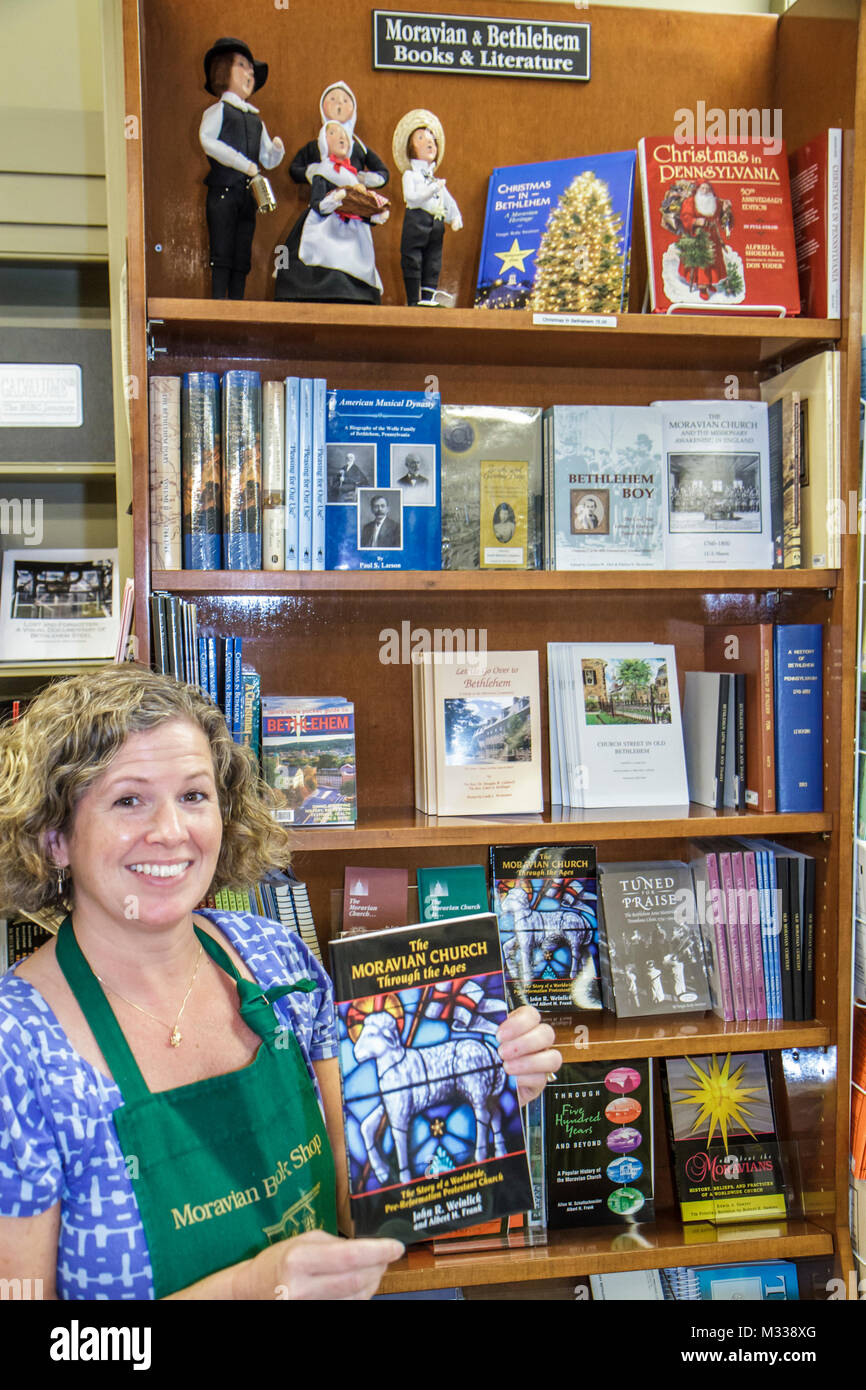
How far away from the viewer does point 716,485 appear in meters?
2.34

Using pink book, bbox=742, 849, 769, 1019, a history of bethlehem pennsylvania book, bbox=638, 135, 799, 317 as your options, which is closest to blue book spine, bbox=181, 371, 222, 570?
a history of bethlehem pennsylvania book, bbox=638, 135, 799, 317

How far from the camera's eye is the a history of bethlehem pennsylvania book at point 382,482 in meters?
2.20

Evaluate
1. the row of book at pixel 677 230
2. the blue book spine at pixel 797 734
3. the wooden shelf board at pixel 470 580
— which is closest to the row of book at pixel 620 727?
the blue book spine at pixel 797 734

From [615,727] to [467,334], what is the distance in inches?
34.3

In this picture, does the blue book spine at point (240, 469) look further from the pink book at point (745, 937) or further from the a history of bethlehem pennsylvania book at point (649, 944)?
the pink book at point (745, 937)

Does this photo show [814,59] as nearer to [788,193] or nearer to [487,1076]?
[788,193]

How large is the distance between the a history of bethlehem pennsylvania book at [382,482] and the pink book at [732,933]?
0.91 metres

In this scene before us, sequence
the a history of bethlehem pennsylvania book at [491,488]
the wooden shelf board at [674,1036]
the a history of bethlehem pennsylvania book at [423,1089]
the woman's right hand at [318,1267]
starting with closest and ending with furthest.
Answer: the woman's right hand at [318,1267] < the a history of bethlehem pennsylvania book at [423,1089] < the wooden shelf board at [674,1036] < the a history of bethlehem pennsylvania book at [491,488]

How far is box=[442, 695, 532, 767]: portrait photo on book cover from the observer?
2.28 m

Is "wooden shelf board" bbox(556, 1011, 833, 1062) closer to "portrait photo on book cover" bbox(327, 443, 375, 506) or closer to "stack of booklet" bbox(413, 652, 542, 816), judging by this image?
"stack of booklet" bbox(413, 652, 542, 816)

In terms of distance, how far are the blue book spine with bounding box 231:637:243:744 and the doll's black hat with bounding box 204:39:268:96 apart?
1085 millimetres

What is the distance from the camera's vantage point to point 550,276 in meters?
2.24

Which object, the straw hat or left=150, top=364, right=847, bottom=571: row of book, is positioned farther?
the straw hat
